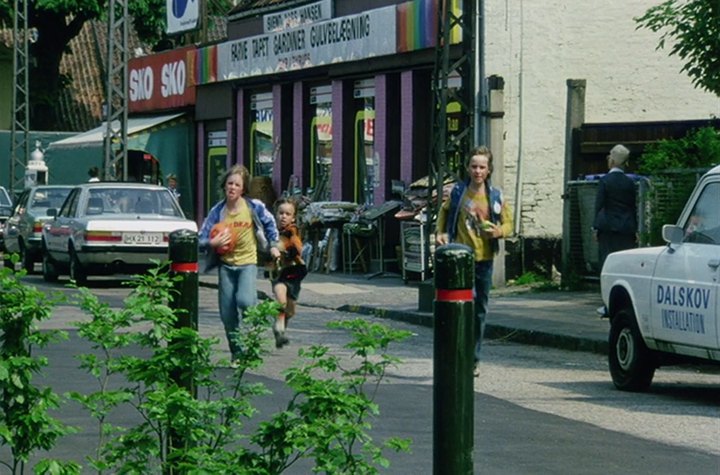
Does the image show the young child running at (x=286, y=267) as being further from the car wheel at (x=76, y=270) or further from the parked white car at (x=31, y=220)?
the parked white car at (x=31, y=220)

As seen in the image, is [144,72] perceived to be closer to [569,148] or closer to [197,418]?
[569,148]

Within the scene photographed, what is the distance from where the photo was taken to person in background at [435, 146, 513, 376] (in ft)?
47.0

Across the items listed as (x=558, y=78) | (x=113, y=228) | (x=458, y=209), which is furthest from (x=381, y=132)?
(x=458, y=209)

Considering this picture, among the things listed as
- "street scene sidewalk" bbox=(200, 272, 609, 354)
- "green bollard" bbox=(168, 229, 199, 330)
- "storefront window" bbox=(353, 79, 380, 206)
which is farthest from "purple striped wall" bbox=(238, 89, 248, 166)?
"green bollard" bbox=(168, 229, 199, 330)

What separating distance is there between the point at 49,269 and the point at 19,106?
26285 mm

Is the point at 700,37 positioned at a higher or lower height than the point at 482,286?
higher

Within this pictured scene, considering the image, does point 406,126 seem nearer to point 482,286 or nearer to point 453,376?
point 482,286

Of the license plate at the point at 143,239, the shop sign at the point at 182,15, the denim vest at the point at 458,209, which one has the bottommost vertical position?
the license plate at the point at 143,239

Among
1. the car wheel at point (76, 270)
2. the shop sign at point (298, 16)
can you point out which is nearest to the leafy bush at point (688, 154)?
the car wheel at point (76, 270)

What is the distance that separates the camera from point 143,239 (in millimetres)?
26875

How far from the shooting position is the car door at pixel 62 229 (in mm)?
28172

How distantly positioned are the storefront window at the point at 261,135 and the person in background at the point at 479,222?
24131 mm

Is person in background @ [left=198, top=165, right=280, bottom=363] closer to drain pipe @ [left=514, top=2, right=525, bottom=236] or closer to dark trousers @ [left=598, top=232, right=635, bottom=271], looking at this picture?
dark trousers @ [left=598, top=232, right=635, bottom=271]

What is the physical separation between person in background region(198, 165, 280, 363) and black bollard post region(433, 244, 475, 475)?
28.0ft
